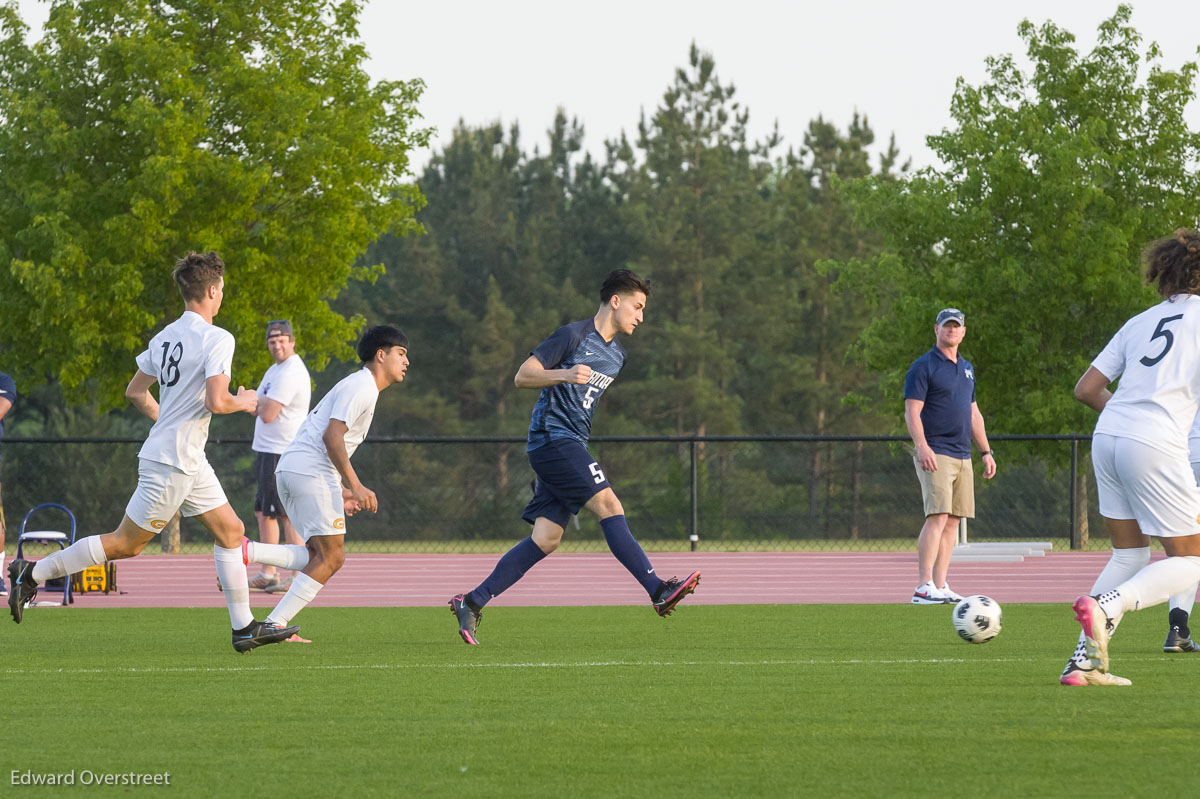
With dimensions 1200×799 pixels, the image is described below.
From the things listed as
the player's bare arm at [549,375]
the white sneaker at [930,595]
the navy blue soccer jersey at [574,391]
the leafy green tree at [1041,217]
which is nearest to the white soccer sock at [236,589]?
the navy blue soccer jersey at [574,391]

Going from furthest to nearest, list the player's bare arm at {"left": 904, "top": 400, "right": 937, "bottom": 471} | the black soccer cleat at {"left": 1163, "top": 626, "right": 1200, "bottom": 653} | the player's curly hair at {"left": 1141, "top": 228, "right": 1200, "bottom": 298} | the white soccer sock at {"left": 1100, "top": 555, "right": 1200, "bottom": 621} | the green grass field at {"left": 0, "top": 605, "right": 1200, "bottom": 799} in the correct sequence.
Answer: the player's bare arm at {"left": 904, "top": 400, "right": 937, "bottom": 471} < the black soccer cleat at {"left": 1163, "top": 626, "right": 1200, "bottom": 653} < the player's curly hair at {"left": 1141, "top": 228, "right": 1200, "bottom": 298} < the white soccer sock at {"left": 1100, "top": 555, "right": 1200, "bottom": 621} < the green grass field at {"left": 0, "top": 605, "right": 1200, "bottom": 799}

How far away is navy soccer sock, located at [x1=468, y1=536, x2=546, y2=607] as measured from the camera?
8.71 m

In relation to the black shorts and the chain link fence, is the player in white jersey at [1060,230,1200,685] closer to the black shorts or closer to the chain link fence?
the black shorts

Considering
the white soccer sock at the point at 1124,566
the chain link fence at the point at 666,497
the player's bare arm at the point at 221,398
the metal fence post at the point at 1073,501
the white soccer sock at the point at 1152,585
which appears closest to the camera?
the white soccer sock at the point at 1152,585

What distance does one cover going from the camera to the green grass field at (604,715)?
15.0ft

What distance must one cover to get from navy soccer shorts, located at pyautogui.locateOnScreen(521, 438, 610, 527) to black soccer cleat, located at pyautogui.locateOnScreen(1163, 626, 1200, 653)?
123 inches

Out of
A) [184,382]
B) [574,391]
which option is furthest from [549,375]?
[184,382]

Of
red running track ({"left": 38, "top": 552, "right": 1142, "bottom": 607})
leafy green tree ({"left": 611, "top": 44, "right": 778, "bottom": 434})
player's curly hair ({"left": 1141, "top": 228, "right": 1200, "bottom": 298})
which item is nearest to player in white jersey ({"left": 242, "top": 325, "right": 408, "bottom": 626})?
red running track ({"left": 38, "top": 552, "right": 1142, "bottom": 607})

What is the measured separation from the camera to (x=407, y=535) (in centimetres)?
3344

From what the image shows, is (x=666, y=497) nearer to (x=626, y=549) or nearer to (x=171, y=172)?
(x=171, y=172)

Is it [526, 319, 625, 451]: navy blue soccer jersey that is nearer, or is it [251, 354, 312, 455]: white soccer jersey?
[526, 319, 625, 451]: navy blue soccer jersey

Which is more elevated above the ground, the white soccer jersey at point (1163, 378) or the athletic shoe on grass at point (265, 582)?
the white soccer jersey at point (1163, 378)

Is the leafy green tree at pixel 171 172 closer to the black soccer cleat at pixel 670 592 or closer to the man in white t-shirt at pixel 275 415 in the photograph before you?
the man in white t-shirt at pixel 275 415

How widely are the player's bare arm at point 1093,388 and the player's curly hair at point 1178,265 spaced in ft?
1.47
